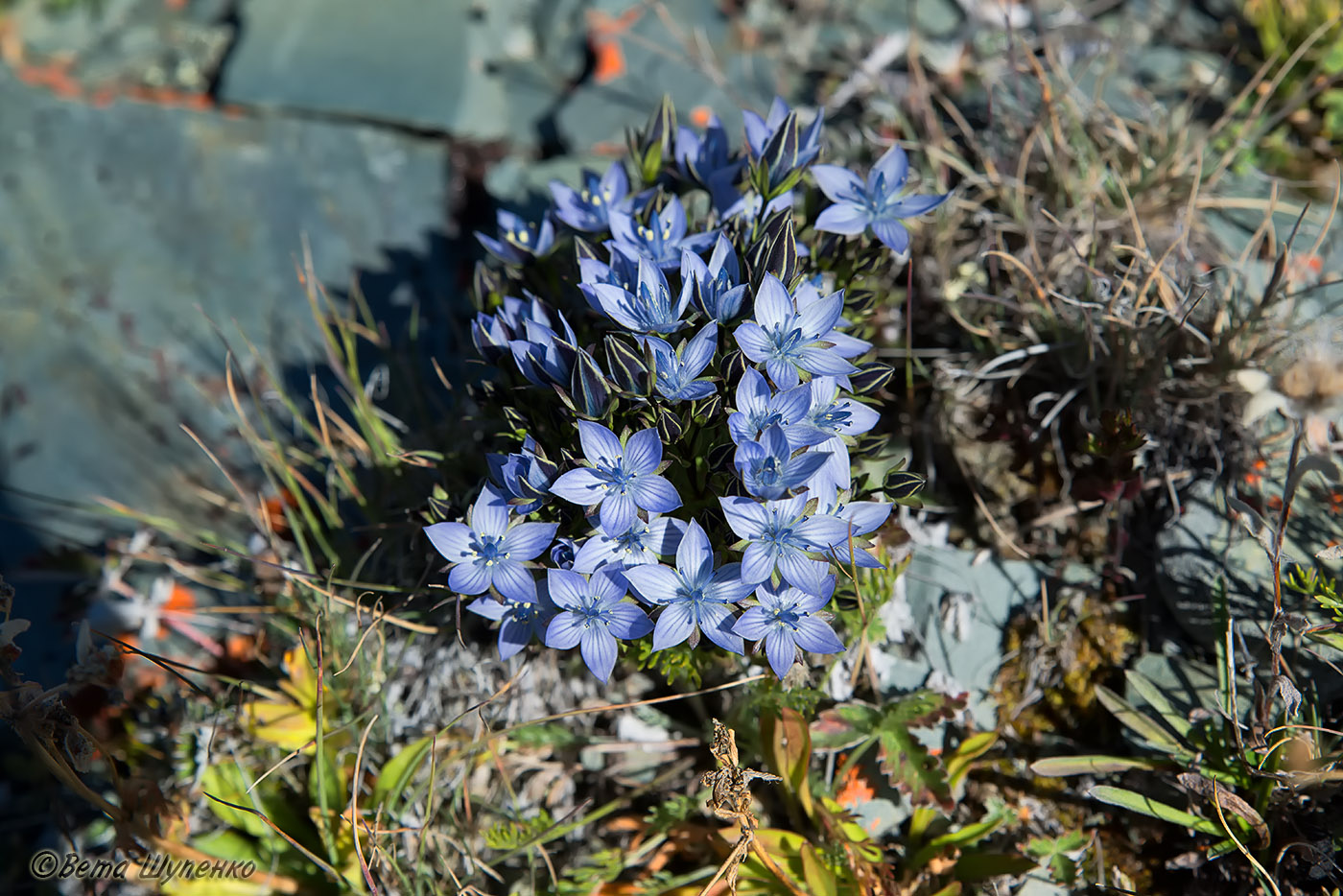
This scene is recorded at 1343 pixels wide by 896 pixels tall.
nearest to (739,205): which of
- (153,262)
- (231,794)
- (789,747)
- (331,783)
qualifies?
(789,747)

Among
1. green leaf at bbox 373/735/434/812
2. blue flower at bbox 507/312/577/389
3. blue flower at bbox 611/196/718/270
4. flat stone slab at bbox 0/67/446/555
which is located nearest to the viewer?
blue flower at bbox 507/312/577/389

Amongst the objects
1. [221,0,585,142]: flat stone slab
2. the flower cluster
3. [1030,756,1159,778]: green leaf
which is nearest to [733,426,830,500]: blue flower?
the flower cluster

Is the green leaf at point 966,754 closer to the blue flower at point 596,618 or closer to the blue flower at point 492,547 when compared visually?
the blue flower at point 596,618

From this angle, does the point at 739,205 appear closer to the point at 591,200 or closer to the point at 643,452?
the point at 591,200

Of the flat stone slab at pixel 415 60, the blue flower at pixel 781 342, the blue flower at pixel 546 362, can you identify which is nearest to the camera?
the blue flower at pixel 781 342

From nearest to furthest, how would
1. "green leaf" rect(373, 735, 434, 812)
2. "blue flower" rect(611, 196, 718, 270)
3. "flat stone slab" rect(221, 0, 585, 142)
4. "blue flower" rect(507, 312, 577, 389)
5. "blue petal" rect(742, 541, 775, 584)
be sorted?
"blue petal" rect(742, 541, 775, 584)
"blue flower" rect(507, 312, 577, 389)
"blue flower" rect(611, 196, 718, 270)
"green leaf" rect(373, 735, 434, 812)
"flat stone slab" rect(221, 0, 585, 142)

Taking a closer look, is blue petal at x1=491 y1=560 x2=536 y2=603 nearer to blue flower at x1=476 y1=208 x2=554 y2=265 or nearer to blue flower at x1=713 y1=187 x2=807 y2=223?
blue flower at x1=476 y1=208 x2=554 y2=265

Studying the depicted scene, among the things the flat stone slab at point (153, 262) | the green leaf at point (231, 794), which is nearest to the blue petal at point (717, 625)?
the green leaf at point (231, 794)
